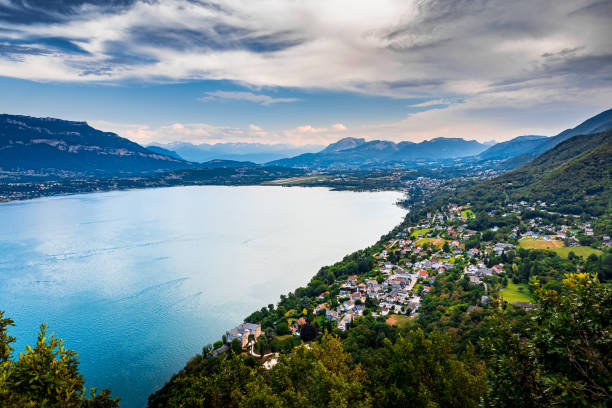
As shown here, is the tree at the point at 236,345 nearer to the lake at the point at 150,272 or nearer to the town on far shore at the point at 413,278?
the town on far shore at the point at 413,278

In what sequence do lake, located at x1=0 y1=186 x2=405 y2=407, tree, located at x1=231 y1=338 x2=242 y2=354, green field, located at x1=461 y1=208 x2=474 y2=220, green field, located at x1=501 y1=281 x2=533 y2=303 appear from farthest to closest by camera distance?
1. green field, located at x1=461 y1=208 x2=474 y2=220
2. green field, located at x1=501 y1=281 x2=533 y2=303
3. lake, located at x1=0 y1=186 x2=405 y2=407
4. tree, located at x1=231 y1=338 x2=242 y2=354

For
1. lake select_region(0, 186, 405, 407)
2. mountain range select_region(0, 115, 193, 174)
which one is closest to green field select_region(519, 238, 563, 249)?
lake select_region(0, 186, 405, 407)

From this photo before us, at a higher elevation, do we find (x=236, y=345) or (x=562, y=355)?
(x=562, y=355)

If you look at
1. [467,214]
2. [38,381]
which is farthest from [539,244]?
Answer: [38,381]

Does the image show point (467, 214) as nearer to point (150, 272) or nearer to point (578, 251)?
point (578, 251)

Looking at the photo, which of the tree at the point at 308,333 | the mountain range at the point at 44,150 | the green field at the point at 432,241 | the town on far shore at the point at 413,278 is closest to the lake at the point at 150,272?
the town on far shore at the point at 413,278

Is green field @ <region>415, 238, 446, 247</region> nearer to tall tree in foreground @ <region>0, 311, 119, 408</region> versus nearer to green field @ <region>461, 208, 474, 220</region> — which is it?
green field @ <region>461, 208, 474, 220</region>

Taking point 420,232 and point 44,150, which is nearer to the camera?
point 420,232
